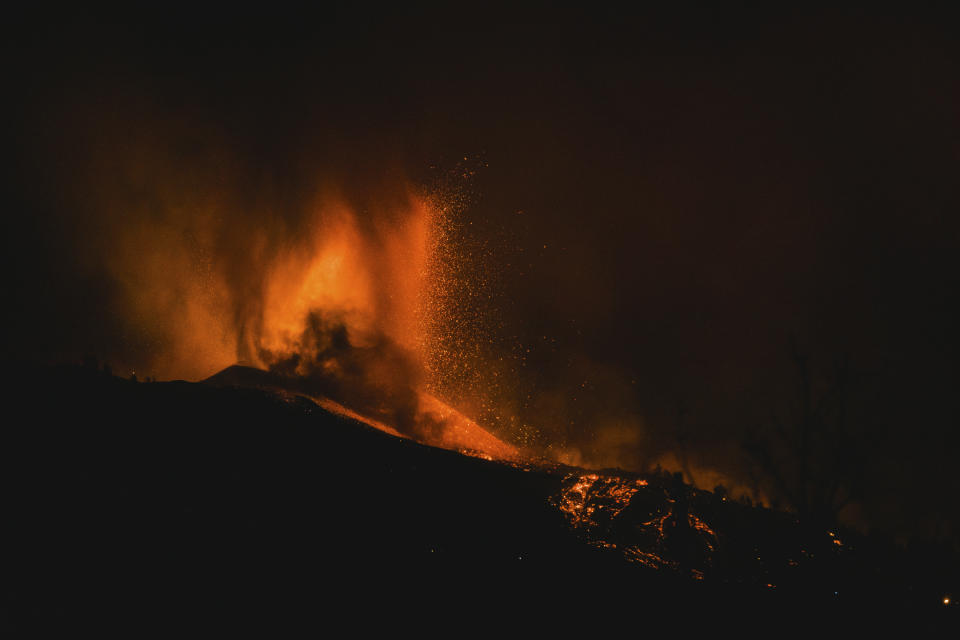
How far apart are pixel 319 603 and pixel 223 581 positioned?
1292 millimetres

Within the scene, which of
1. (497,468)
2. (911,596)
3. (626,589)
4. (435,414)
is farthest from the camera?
(435,414)

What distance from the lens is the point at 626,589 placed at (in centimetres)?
821

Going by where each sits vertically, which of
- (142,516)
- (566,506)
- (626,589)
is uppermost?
(566,506)

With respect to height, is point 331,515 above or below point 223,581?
above

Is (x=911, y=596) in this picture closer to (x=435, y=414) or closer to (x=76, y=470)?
(x=76, y=470)

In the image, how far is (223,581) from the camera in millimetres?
7668

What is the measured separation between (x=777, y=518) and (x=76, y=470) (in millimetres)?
11371

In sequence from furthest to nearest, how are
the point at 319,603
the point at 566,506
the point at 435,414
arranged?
the point at 435,414 < the point at 566,506 < the point at 319,603

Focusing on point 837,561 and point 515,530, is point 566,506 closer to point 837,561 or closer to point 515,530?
point 515,530

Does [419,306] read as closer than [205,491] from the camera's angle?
No

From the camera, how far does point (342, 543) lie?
8672 mm

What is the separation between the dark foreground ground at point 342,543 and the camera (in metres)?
7.48

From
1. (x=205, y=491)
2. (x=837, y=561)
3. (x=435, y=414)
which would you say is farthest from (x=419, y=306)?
(x=837, y=561)

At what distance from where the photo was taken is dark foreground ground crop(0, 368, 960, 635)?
7.48m
